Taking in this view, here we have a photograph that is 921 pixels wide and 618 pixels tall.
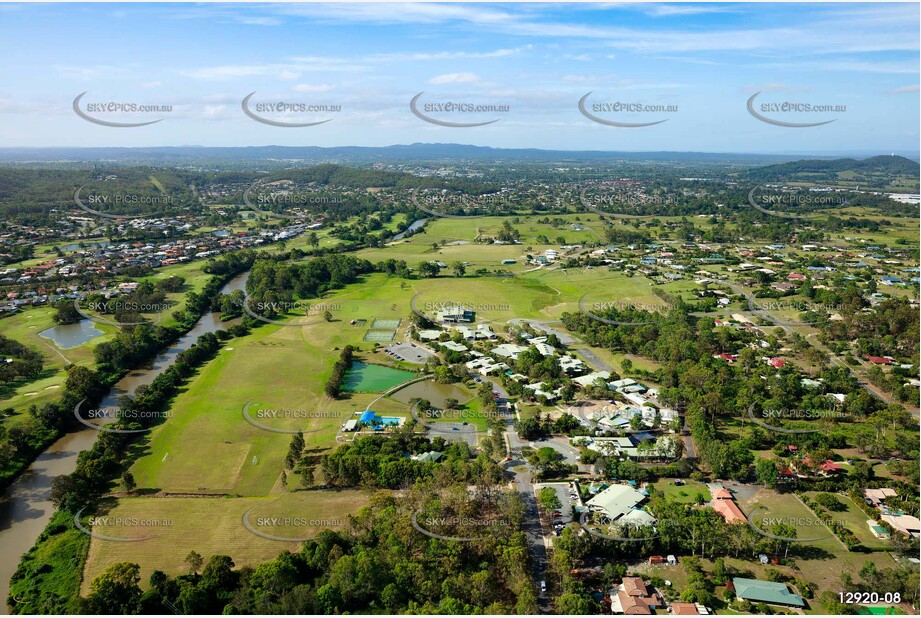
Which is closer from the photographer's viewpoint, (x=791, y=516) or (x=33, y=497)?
(x=791, y=516)

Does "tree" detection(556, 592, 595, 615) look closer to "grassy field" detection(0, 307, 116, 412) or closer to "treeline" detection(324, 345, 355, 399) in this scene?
"treeline" detection(324, 345, 355, 399)

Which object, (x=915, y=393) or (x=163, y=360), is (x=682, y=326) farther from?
(x=163, y=360)

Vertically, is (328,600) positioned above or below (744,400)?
below

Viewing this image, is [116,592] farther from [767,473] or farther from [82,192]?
[82,192]

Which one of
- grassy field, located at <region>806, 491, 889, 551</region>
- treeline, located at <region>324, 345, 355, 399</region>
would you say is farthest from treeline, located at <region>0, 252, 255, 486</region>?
grassy field, located at <region>806, 491, 889, 551</region>

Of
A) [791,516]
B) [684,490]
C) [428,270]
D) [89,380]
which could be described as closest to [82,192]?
[428,270]

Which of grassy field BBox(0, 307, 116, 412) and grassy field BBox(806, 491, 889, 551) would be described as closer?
grassy field BBox(806, 491, 889, 551)

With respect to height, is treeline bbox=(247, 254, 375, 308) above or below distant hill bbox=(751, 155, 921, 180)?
below
